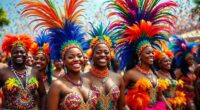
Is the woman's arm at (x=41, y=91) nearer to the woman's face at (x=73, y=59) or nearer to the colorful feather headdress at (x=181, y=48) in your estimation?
the woman's face at (x=73, y=59)

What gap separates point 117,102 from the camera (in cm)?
513

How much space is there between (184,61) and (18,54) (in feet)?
13.4

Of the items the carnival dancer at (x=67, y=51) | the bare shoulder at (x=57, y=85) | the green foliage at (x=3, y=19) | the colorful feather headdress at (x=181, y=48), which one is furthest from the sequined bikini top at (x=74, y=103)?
the green foliage at (x=3, y=19)

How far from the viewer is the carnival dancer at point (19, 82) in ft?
16.8

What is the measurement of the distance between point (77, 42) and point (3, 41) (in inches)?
53.1

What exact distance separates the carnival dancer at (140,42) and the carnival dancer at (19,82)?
54.1 inches

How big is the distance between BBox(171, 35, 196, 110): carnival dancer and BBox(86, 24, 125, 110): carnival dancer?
3085 millimetres

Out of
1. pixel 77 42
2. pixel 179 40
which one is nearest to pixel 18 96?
pixel 77 42

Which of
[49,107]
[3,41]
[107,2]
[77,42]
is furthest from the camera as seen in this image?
[107,2]

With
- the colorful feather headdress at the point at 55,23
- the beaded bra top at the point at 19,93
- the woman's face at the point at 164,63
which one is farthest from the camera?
the woman's face at the point at 164,63

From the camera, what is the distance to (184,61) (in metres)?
8.00

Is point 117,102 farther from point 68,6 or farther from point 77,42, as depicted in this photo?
point 68,6

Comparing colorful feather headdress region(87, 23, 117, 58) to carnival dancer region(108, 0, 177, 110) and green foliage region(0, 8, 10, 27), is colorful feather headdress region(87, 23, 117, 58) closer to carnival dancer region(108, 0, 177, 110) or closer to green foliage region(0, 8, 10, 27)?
carnival dancer region(108, 0, 177, 110)

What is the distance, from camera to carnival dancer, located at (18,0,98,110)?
4.28 metres
